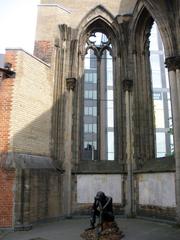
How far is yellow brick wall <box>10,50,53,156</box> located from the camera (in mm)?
9508

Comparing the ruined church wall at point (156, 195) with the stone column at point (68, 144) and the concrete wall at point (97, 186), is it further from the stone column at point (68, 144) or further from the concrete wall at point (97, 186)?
the stone column at point (68, 144)

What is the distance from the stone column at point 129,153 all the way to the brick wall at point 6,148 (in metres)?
4.57

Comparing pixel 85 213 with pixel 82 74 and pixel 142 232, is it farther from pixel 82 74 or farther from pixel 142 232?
pixel 82 74

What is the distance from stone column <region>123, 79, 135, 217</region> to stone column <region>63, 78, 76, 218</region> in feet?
7.28

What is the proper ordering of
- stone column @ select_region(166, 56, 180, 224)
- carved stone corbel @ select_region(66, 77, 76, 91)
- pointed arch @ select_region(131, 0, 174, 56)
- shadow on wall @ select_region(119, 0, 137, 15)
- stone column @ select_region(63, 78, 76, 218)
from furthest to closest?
1. shadow on wall @ select_region(119, 0, 137, 15)
2. carved stone corbel @ select_region(66, 77, 76, 91)
3. stone column @ select_region(63, 78, 76, 218)
4. pointed arch @ select_region(131, 0, 174, 56)
5. stone column @ select_region(166, 56, 180, 224)

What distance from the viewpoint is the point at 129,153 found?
11.3 m

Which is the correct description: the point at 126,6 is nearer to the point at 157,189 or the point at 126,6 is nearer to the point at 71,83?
the point at 71,83

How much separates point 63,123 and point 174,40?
526 centimetres

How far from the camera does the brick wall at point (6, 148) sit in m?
8.45

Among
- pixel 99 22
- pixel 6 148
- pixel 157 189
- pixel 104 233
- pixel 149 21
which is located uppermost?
pixel 99 22

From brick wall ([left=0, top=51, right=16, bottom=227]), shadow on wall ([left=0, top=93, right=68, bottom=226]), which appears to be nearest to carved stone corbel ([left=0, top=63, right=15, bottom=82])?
brick wall ([left=0, top=51, right=16, bottom=227])

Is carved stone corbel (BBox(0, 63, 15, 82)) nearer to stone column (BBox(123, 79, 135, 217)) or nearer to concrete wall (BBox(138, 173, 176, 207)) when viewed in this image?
stone column (BBox(123, 79, 135, 217))

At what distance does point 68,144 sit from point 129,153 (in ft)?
8.08

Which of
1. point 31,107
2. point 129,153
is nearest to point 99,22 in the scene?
point 31,107
